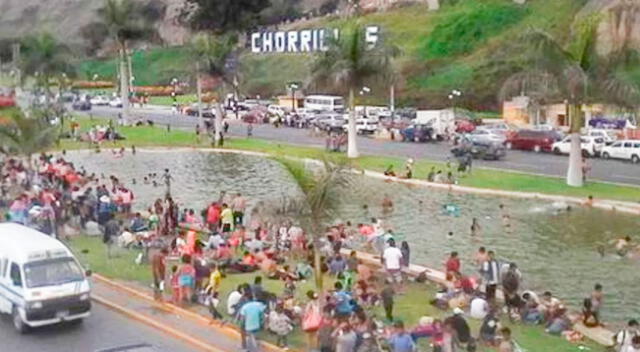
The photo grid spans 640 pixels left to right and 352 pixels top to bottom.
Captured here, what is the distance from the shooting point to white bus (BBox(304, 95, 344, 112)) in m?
81.6

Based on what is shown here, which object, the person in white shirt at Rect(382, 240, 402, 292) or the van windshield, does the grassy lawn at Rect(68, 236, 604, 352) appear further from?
the van windshield

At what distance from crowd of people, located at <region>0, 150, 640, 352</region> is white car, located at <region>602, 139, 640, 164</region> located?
18.6 m

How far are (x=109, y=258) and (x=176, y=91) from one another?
87352 mm

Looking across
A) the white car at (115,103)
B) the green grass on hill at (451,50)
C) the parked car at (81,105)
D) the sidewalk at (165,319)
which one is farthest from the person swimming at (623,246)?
the white car at (115,103)

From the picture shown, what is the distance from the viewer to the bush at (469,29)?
86250mm

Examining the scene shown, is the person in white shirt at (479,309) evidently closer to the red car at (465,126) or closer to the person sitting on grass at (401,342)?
the person sitting on grass at (401,342)

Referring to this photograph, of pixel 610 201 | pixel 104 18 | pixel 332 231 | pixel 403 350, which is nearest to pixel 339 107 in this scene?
pixel 104 18

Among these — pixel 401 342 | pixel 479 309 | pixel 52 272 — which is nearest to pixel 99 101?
pixel 52 272

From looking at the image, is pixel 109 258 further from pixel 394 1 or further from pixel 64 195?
pixel 394 1

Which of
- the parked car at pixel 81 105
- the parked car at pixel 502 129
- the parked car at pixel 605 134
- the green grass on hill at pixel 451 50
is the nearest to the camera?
the parked car at pixel 605 134

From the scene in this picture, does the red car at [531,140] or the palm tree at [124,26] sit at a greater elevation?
the palm tree at [124,26]

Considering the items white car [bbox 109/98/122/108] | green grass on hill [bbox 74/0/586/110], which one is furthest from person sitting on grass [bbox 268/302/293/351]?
white car [bbox 109/98/122/108]

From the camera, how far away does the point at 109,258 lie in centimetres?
2769

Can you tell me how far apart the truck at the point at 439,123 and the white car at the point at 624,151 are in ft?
38.9
